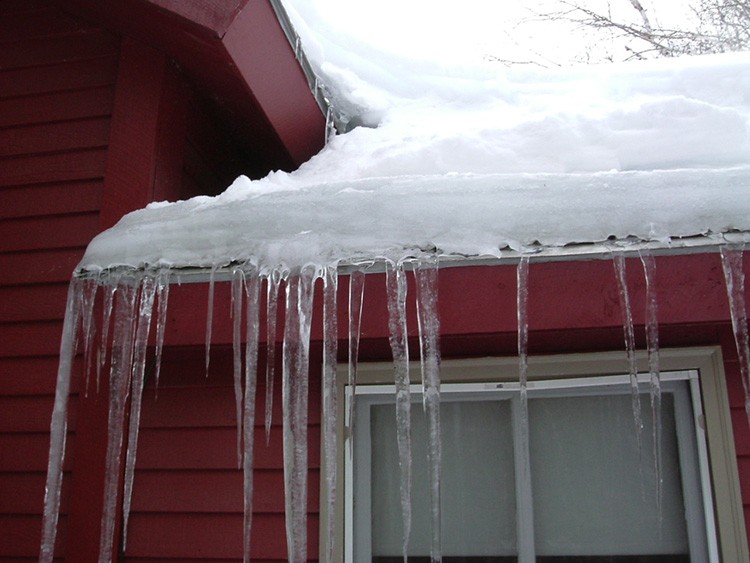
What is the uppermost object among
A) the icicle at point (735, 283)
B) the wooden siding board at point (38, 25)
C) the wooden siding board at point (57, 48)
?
the wooden siding board at point (38, 25)

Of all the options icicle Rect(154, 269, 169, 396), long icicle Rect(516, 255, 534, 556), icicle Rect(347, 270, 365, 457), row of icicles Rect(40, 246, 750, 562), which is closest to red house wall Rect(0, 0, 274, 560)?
row of icicles Rect(40, 246, 750, 562)

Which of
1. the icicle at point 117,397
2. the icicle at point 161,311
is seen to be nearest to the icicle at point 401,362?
the icicle at point 161,311

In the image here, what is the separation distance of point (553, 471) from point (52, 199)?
2003 mm

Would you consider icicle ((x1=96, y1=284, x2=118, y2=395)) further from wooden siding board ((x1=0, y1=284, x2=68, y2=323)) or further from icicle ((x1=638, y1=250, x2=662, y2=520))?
icicle ((x1=638, y1=250, x2=662, y2=520))

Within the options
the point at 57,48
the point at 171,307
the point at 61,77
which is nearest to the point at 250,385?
the point at 171,307

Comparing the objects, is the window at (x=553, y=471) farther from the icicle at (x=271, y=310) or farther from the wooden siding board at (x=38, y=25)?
the wooden siding board at (x=38, y=25)

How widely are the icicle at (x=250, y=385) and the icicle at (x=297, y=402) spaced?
96mm

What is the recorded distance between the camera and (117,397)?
206 cm

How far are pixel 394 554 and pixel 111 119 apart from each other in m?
1.84

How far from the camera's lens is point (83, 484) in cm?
207

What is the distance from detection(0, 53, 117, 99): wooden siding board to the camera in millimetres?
2551

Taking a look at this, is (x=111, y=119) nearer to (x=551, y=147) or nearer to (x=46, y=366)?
(x=46, y=366)

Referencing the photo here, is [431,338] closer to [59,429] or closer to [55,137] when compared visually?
[59,429]

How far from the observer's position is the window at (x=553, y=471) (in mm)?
1931
